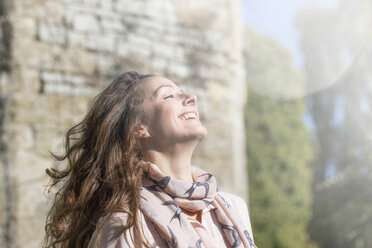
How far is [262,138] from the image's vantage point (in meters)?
8.12

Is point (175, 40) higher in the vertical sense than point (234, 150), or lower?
higher

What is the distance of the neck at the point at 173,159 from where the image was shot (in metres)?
1.46

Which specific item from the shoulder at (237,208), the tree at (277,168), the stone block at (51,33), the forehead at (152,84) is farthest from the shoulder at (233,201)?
the tree at (277,168)

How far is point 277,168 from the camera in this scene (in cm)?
810

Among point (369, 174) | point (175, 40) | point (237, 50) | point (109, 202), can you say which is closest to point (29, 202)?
point (175, 40)

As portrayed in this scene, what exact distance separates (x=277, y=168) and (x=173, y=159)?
6833 mm

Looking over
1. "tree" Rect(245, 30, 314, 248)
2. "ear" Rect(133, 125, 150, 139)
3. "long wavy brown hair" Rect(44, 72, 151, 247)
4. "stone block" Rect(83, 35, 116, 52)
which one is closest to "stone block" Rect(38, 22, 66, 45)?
"stone block" Rect(83, 35, 116, 52)

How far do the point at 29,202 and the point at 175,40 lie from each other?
1563 millimetres

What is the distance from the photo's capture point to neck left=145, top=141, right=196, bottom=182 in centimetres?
146

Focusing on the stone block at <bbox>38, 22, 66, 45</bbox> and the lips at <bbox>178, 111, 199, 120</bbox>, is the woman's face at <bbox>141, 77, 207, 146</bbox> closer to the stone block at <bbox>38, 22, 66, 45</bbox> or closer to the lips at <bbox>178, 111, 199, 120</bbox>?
the lips at <bbox>178, 111, 199, 120</bbox>

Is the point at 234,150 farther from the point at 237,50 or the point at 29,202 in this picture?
the point at 29,202

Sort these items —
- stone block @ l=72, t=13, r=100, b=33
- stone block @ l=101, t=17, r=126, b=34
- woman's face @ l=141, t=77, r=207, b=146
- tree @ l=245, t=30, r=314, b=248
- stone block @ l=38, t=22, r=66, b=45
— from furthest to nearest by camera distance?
tree @ l=245, t=30, r=314, b=248
stone block @ l=101, t=17, r=126, b=34
stone block @ l=72, t=13, r=100, b=33
stone block @ l=38, t=22, r=66, b=45
woman's face @ l=141, t=77, r=207, b=146

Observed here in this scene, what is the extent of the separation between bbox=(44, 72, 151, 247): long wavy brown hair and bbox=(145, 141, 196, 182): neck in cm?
6

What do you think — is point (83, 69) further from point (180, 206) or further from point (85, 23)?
point (180, 206)
